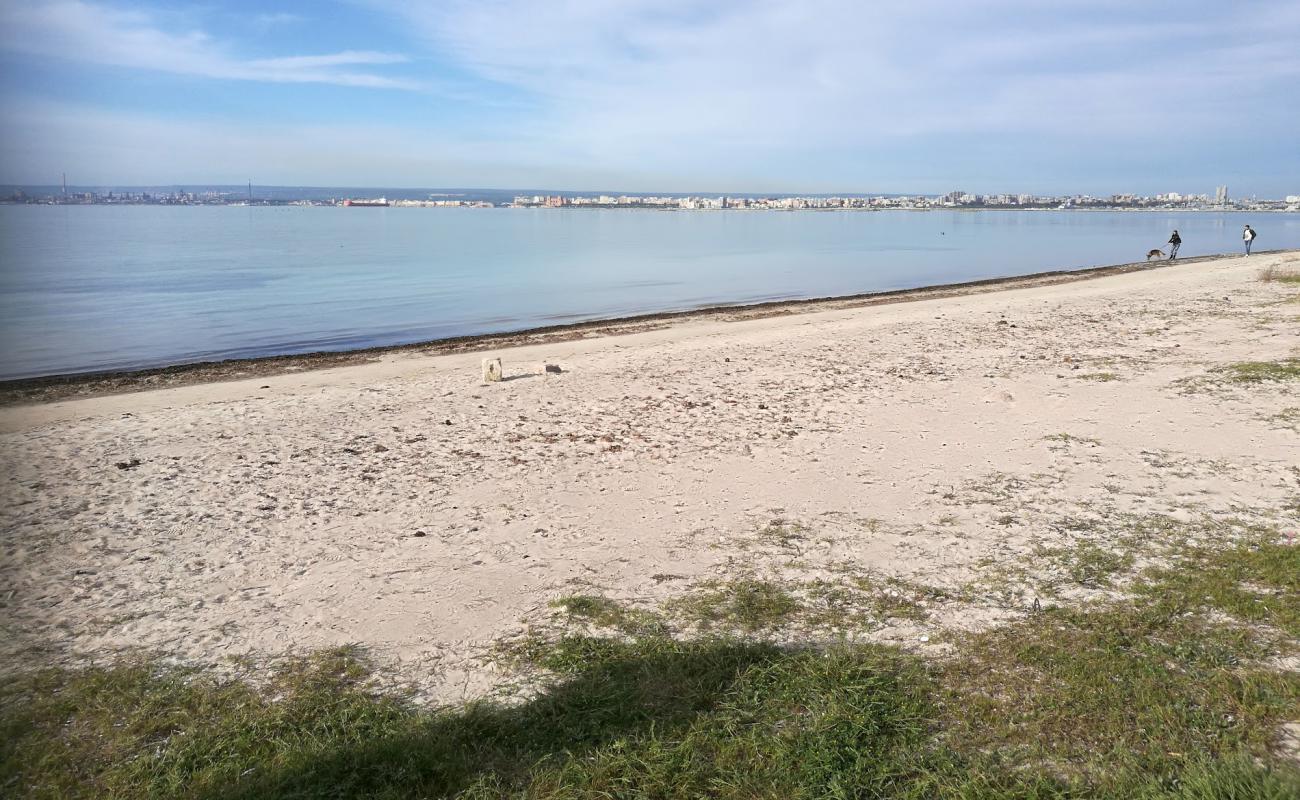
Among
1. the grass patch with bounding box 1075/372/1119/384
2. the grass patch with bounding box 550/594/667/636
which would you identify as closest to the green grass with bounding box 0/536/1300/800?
the grass patch with bounding box 550/594/667/636

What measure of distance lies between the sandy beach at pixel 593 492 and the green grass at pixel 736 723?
0.38 m

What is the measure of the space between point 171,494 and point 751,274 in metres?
38.5

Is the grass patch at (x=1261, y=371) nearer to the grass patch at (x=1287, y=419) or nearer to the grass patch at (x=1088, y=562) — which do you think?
the grass patch at (x=1287, y=419)

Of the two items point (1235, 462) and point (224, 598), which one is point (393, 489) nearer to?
point (224, 598)

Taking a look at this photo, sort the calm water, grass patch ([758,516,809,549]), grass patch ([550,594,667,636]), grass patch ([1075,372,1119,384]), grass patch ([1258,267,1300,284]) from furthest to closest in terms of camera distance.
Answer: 1. grass patch ([1258,267,1300,284])
2. the calm water
3. grass patch ([1075,372,1119,384])
4. grass patch ([758,516,809,549])
5. grass patch ([550,594,667,636])

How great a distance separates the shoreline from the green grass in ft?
22.2

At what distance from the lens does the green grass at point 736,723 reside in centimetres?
387

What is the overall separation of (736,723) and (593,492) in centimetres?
444

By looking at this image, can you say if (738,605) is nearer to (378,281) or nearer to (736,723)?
(736,723)

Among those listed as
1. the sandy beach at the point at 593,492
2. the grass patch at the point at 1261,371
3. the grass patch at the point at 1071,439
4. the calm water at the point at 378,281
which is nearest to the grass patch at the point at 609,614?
the sandy beach at the point at 593,492

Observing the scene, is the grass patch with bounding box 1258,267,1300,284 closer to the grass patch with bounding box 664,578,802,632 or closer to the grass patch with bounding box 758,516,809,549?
the grass patch with bounding box 758,516,809,549

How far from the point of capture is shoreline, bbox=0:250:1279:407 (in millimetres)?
16552

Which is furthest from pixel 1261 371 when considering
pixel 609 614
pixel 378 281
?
pixel 378 281

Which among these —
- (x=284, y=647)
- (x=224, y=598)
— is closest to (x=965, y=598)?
(x=284, y=647)
